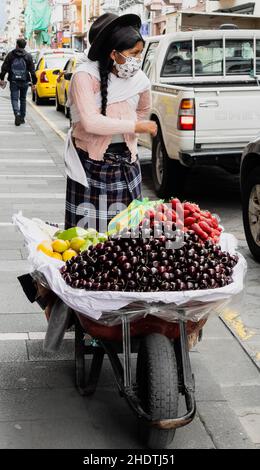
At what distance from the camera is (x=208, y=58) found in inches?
421

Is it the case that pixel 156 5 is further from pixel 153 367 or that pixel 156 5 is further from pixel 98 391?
pixel 153 367

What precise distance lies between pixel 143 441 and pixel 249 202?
3.84m

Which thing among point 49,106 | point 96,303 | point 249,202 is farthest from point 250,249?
point 49,106

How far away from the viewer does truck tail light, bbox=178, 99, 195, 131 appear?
8.70 m

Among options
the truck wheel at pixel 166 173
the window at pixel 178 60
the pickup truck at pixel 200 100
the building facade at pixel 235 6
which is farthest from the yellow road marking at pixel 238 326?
the building facade at pixel 235 6

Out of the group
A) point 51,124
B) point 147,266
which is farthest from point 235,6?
point 147,266

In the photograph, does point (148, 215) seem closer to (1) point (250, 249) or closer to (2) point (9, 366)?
(2) point (9, 366)

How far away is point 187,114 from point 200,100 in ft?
0.65

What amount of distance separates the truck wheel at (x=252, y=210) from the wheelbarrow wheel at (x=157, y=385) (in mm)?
3429

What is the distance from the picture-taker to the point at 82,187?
4.82m

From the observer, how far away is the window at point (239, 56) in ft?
34.4

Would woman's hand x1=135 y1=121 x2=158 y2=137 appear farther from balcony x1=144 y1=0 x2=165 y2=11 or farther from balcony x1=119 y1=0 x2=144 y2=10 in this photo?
balcony x1=119 y1=0 x2=144 y2=10

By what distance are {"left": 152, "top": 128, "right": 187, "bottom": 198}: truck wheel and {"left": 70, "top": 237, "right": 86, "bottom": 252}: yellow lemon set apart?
18.6ft


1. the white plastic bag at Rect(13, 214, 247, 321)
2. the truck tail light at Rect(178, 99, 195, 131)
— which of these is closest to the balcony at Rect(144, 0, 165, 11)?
the truck tail light at Rect(178, 99, 195, 131)
